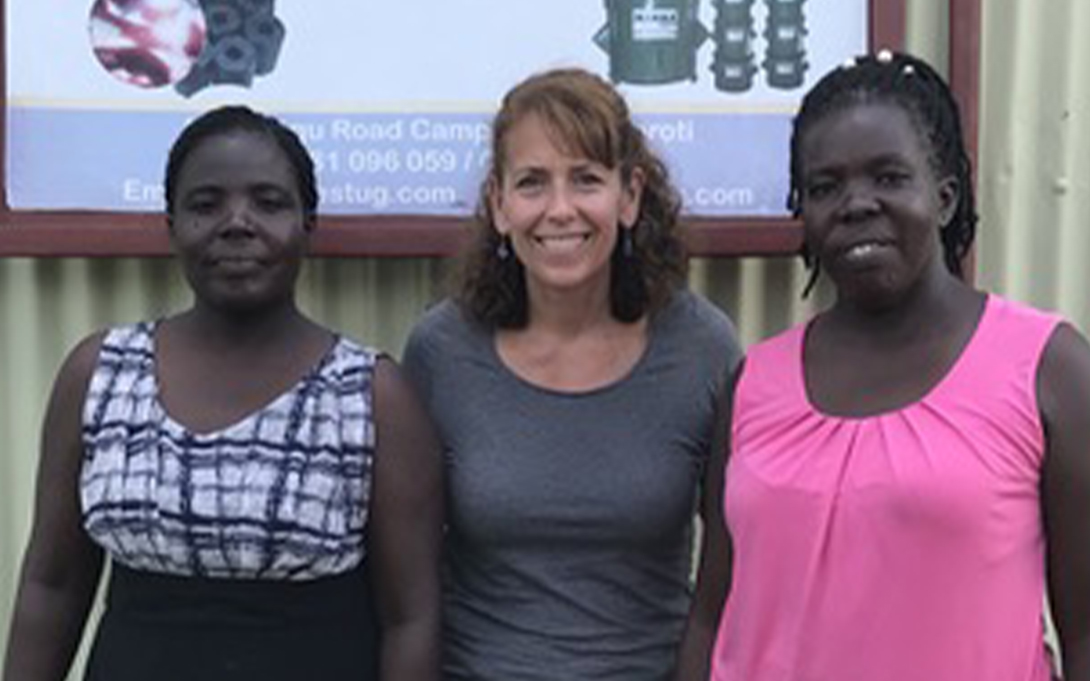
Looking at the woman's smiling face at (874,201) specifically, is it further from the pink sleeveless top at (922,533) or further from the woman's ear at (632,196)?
the woman's ear at (632,196)

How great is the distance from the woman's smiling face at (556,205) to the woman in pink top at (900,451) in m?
0.34

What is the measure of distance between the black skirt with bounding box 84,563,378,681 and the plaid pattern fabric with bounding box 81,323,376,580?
0.09 feet

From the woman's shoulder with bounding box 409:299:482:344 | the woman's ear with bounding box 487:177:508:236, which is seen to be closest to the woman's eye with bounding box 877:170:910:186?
the woman's ear with bounding box 487:177:508:236

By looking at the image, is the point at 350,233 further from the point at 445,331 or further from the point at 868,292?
the point at 868,292

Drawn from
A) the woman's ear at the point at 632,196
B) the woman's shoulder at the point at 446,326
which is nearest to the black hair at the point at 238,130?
the woman's shoulder at the point at 446,326

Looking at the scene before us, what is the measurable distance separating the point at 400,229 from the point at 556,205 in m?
0.65

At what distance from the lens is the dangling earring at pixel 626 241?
2.35 metres

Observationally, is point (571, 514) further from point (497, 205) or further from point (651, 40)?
point (651, 40)

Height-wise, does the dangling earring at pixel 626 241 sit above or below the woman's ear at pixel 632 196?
below

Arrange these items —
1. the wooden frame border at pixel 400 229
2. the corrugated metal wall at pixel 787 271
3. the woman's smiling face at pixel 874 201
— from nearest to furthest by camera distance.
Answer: the woman's smiling face at pixel 874 201 < the wooden frame border at pixel 400 229 < the corrugated metal wall at pixel 787 271

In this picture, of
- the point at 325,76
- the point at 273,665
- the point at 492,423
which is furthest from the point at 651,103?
the point at 273,665

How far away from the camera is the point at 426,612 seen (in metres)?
2.20

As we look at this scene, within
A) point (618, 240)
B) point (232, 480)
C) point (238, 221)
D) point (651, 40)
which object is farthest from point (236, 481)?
point (651, 40)

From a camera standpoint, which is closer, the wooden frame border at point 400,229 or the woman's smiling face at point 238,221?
the woman's smiling face at point 238,221
